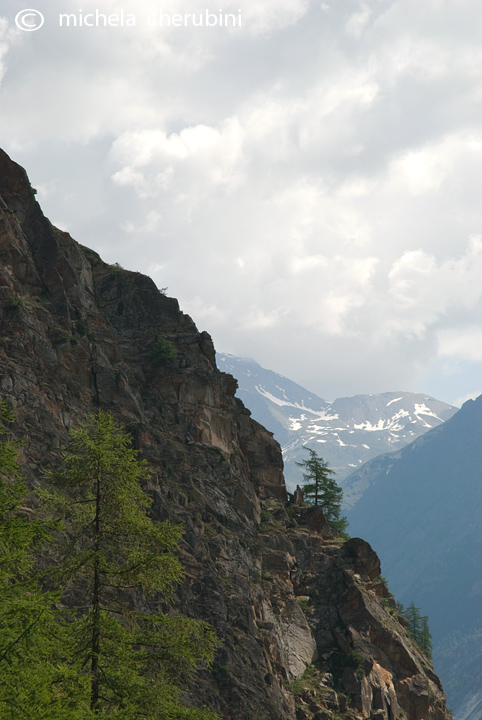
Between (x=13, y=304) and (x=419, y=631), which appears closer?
(x=13, y=304)

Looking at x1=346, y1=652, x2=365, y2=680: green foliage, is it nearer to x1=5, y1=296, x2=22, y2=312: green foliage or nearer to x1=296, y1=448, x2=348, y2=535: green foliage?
x1=296, y1=448, x2=348, y2=535: green foliage

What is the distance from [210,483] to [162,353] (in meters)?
14.7

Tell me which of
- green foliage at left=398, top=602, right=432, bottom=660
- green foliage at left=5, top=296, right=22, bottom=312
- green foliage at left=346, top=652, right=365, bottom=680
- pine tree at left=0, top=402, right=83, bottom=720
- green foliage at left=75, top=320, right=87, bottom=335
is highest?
green foliage at left=75, top=320, right=87, bottom=335

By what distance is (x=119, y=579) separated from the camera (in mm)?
17969

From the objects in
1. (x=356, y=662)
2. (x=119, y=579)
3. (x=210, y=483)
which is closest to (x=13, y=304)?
(x=210, y=483)

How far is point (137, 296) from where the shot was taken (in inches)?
2532

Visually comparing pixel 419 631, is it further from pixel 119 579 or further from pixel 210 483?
pixel 119 579

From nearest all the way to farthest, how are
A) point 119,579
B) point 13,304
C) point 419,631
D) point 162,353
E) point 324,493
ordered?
point 119,579 < point 13,304 < point 162,353 < point 324,493 < point 419,631

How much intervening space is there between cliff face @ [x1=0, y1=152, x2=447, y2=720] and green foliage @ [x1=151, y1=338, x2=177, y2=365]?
552 millimetres

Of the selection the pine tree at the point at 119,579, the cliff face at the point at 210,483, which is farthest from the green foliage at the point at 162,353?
the pine tree at the point at 119,579

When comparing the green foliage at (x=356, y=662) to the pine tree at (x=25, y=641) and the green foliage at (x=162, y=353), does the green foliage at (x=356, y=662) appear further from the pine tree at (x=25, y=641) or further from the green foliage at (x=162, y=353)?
the pine tree at (x=25, y=641)

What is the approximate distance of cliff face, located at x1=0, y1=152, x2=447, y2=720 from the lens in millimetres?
41688

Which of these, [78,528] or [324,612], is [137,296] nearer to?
[324,612]

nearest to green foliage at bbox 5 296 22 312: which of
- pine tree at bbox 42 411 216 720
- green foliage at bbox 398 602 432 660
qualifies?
pine tree at bbox 42 411 216 720
